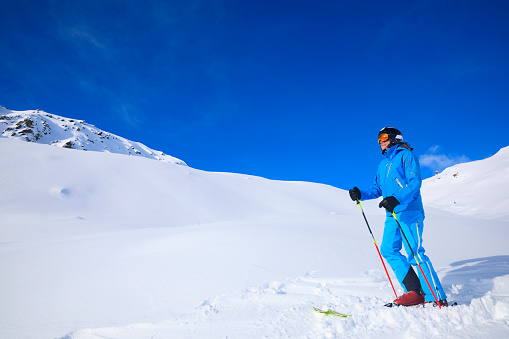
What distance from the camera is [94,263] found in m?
4.76

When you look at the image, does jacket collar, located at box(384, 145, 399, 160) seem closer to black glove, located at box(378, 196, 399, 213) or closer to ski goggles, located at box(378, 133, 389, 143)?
ski goggles, located at box(378, 133, 389, 143)

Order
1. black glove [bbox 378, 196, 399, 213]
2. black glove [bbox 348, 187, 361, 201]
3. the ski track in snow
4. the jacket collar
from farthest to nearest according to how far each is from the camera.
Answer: black glove [bbox 348, 187, 361, 201] < the jacket collar < black glove [bbox 378, 196, 399, 213] < the ski track in snow

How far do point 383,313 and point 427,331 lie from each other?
398 millimetres

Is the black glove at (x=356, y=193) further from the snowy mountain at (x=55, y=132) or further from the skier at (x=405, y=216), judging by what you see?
the snowy mountain at (x=55, y=132)

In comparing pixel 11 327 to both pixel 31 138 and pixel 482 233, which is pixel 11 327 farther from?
pixel 31 138

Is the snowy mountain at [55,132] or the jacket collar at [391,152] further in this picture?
the snowy mountain at [55,132]

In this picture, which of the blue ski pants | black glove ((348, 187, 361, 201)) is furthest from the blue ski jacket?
black glove ((348, 187, 361, 201))

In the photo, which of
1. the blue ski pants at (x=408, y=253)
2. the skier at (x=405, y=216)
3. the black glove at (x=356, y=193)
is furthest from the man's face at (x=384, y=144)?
the blue ski pants at (x=408, y=253)

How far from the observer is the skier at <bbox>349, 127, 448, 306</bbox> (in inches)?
110

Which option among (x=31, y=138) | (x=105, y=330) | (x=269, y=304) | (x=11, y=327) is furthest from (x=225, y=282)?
(x=31, y=138)

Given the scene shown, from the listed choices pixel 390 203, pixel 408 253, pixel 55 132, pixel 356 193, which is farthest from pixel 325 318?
pixel 55 132

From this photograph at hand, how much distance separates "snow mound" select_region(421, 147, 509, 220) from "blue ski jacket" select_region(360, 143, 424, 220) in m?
17.2

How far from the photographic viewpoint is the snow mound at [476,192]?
1838 cm

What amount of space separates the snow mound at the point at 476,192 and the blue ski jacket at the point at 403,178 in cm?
1717
